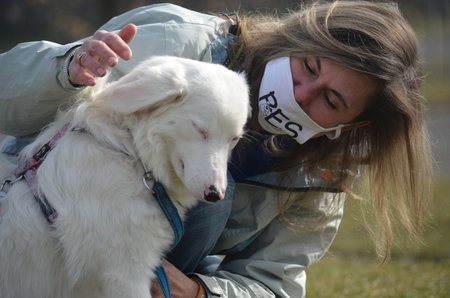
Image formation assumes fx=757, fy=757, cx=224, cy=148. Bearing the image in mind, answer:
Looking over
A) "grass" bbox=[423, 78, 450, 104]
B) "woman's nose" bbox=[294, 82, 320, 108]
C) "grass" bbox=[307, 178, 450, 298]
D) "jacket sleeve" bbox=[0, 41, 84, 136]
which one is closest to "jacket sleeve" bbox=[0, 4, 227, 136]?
"jacket sleeve" bbox=[0, 41, 84, 136]

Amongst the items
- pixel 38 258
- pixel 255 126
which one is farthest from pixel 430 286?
pixel 38 258

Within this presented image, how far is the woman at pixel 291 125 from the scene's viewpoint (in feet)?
12.5

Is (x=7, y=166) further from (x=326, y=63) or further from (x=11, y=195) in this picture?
(x=326, y=63)

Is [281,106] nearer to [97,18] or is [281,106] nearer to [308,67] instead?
[308,67]

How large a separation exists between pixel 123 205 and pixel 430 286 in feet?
10.6

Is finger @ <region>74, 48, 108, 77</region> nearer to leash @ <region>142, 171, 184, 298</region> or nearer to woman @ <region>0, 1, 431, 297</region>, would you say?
woman @ <region>0, 1, 431, 297</region>

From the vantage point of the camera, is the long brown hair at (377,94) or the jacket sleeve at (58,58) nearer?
the jacket sleeve at (58,58)

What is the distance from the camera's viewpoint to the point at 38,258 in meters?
3.26

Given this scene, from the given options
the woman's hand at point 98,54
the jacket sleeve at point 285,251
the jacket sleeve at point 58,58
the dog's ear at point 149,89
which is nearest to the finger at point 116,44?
the woman's hand at point 98,54

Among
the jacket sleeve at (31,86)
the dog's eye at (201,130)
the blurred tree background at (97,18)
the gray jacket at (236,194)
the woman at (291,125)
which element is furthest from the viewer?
the blurred tree background at (97,18)

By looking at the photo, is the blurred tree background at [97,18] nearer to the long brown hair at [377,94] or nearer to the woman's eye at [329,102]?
the long brown hair at [377,94]

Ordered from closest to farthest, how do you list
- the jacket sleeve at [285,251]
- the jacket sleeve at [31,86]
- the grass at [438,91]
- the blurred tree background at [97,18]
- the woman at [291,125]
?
the jacket sleeve at [31,86], the woman at [291,125], the jacket sleeve at [285,251], the blurred tree background at [97,18], the grass at [438,91]

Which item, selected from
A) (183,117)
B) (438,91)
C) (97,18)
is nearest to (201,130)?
(183,117)

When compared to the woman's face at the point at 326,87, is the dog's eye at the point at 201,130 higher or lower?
higher
